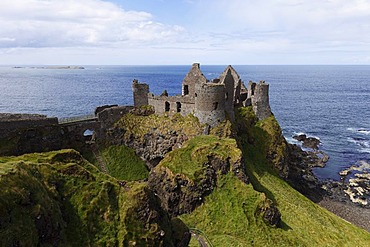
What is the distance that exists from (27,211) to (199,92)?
117ft

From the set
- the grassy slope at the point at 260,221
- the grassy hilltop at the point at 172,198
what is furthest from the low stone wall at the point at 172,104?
the grassy slope at the point at 260,221

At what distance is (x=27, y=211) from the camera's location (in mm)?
17922

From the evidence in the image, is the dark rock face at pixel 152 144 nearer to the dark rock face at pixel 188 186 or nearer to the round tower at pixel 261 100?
the dark rock face at pixel 188 186

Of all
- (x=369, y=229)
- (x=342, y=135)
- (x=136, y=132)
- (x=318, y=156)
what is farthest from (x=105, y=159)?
(x=342, y=135)

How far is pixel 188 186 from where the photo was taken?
1623 inches

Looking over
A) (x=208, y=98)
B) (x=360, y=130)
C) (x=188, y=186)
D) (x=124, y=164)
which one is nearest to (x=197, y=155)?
(x=188, y=186)

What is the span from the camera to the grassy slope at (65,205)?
57.3 feet

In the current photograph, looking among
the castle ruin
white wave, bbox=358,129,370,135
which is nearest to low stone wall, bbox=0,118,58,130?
the castle ruin

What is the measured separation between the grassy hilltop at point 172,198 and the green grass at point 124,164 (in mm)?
170

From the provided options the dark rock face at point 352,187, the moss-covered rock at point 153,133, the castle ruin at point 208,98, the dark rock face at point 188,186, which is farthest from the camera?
the dark rock face at point 352,187

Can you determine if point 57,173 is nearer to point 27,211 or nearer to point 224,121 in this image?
point 27,211

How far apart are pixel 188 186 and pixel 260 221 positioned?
391 inches

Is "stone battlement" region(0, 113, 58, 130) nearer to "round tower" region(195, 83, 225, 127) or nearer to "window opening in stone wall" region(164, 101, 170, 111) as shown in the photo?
"window opening in stone wall" region(164, 101, 170, 111)

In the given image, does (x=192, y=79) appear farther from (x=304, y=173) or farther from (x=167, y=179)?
(x=304, y=173)
